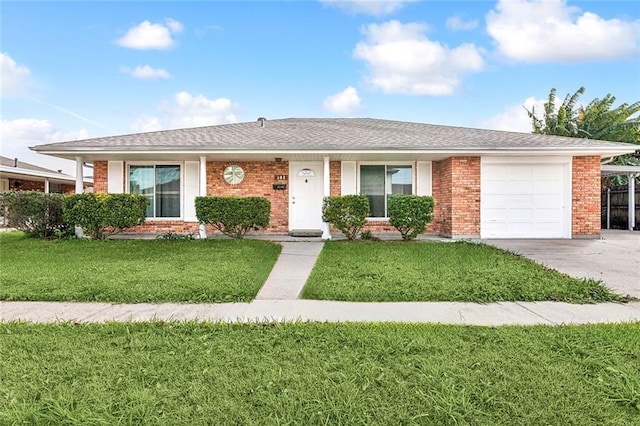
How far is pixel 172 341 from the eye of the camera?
140 inches

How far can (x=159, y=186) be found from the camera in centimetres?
1248

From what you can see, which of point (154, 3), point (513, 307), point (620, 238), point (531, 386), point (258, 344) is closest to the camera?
point (531, 386)

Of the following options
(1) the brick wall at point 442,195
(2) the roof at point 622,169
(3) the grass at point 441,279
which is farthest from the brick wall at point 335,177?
(2) the roof at point 622,169

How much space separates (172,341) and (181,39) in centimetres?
1152

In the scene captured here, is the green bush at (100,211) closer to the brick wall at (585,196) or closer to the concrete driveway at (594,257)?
the concrete driveway at (594,257)

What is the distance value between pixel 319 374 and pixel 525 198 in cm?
1075

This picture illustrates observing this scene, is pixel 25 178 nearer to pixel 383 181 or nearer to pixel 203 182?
pixel 203 182

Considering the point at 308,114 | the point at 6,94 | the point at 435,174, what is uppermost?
the point at 308,114

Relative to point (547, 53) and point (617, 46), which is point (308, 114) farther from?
point (617, 46)

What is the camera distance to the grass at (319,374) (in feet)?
7.70

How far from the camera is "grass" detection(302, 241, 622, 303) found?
209 inches

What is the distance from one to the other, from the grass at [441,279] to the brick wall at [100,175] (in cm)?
828

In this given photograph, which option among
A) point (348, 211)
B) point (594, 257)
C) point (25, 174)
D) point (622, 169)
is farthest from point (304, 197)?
point (25, 174)

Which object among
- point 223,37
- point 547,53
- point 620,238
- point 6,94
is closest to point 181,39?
point 223,37
